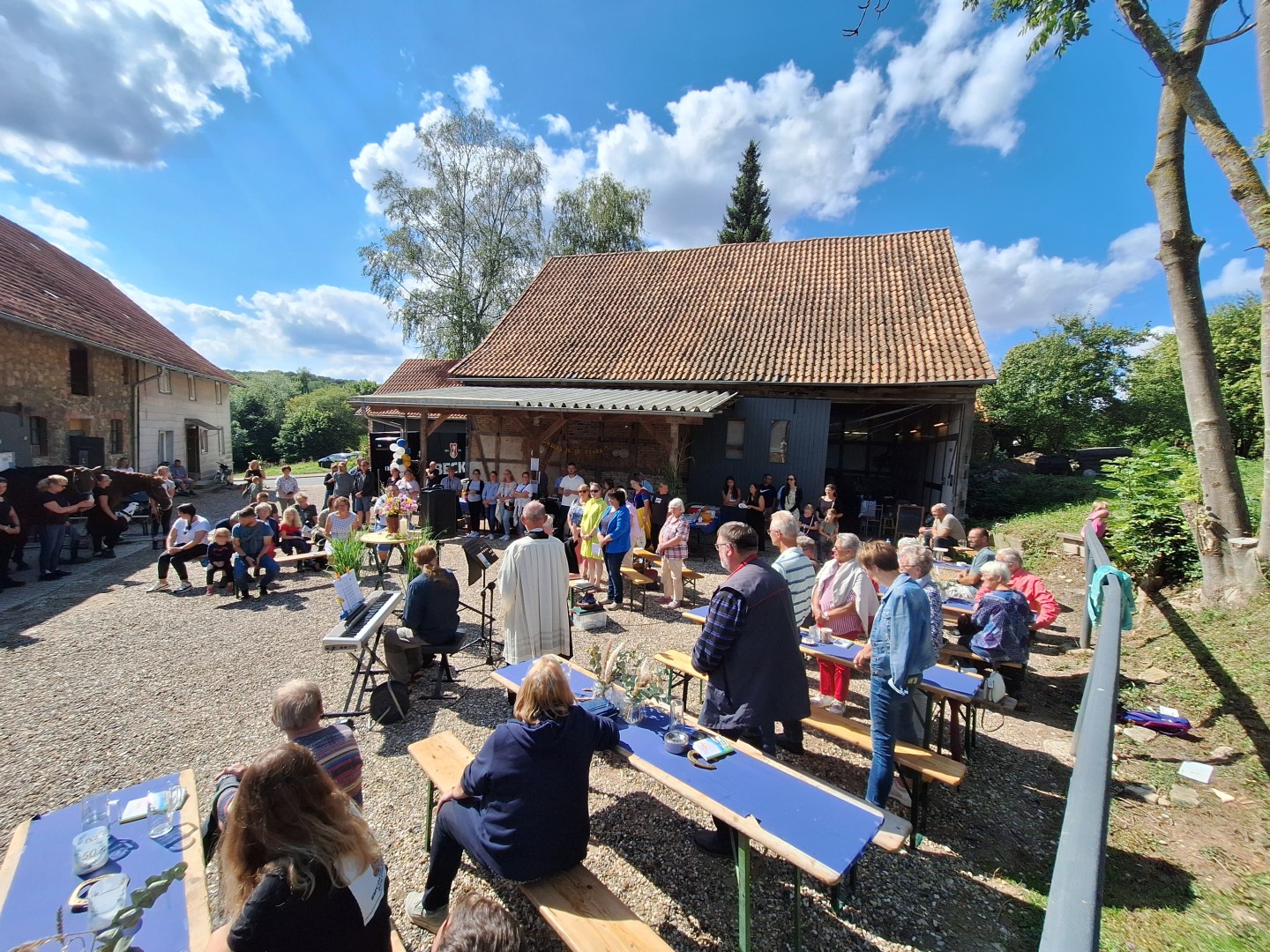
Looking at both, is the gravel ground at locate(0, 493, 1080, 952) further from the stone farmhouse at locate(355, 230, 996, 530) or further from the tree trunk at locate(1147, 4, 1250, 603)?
the stone farmhouse at locate(355, 230, 996, 530)

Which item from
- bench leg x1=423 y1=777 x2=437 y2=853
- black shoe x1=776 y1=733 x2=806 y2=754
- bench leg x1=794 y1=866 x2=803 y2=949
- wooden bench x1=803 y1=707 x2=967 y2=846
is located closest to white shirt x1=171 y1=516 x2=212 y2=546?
bench leg x1=423 y1=777 x2=437 y2=853

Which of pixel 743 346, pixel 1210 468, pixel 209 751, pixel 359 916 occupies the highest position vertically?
pixel 743 346

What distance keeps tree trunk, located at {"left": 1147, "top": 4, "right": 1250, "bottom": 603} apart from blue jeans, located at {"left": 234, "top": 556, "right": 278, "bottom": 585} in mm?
11009

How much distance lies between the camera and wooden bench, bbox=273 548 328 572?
819 centimetres

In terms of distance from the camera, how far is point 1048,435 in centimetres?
1911

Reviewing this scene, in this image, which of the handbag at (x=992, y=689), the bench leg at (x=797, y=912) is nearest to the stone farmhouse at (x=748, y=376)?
the handbag at (x=992, y=689)

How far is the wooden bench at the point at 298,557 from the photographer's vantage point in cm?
819

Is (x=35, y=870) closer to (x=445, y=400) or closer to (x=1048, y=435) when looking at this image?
(x=445, y=400)

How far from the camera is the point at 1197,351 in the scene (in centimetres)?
558

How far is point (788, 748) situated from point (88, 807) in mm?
3623

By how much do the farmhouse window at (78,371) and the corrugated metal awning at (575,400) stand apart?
8.27m

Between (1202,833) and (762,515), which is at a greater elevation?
(762,515)

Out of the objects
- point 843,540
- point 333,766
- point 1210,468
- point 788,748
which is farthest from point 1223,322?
point 333,766

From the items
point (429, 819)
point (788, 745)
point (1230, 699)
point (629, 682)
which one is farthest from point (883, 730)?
point (1230, 699)
